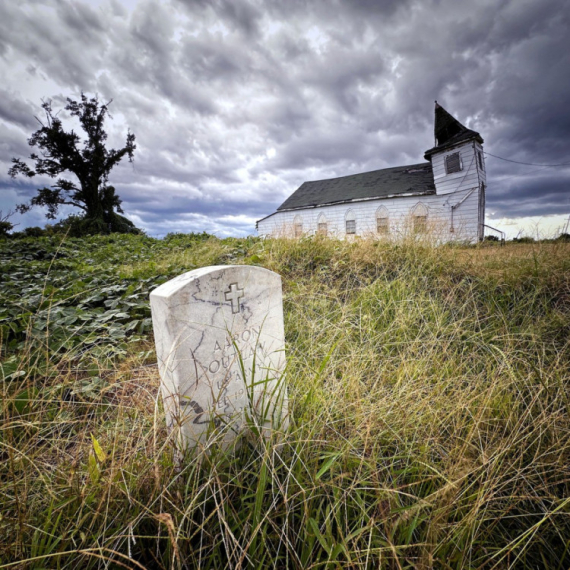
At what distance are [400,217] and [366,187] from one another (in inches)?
555

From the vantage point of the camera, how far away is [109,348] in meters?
2.31

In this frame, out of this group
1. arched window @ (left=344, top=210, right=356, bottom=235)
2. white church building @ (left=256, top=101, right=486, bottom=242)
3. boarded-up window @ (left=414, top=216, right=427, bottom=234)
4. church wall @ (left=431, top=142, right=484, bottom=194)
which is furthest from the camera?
arched window @ (left=344, top=210, right=356, bottom=235)

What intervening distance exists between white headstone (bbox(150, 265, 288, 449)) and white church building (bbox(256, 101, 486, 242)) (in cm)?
821

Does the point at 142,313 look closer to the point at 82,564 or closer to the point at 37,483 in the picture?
the point at 37,483

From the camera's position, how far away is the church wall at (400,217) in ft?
16.6

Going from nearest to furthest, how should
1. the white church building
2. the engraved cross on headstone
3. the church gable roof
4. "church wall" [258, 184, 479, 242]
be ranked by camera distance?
1. the engraved cross on headstone
2. "church wall" [258, 184, 479, 242]
3. the white church building
4. the church gable roof

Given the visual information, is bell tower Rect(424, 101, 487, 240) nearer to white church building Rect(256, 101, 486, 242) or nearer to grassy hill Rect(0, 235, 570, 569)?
white church building Rect(256, 101, 486, 242)

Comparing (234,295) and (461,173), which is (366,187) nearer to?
(461,173)

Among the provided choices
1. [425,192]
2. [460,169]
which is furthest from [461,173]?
[425,192]

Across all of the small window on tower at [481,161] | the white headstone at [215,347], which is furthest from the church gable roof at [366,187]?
the white headstone at [215,347]

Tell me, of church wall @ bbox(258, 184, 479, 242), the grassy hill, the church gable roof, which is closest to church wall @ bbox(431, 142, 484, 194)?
church wall @ bbox(258, 184, 479, 242)

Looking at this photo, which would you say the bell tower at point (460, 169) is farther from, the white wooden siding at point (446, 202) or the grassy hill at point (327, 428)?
the grassy hill at point (327, 428)

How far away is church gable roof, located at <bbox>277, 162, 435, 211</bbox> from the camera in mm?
16031

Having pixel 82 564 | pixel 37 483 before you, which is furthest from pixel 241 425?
pixel 37 483
